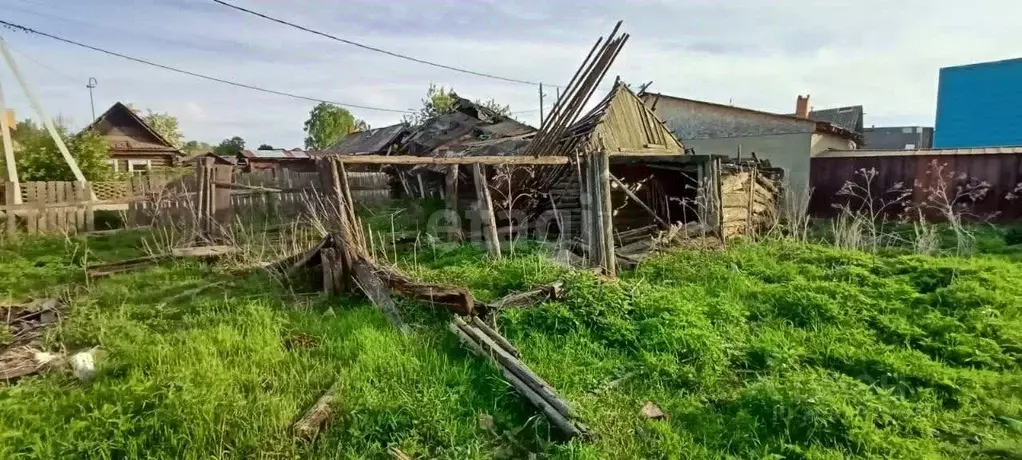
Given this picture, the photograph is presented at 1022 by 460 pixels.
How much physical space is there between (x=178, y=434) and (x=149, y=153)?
30.0 meters

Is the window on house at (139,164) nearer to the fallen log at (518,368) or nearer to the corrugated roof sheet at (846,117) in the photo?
the fallen log at (518,368)

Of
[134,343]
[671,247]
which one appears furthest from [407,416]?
[671,247]

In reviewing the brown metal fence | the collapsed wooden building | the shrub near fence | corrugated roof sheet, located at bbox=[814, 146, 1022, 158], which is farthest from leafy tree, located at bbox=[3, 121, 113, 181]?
corrugated roof sheet, located at bbox=[814, 146, 1022, 158]

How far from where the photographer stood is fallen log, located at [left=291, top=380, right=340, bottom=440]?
3047 millimetres

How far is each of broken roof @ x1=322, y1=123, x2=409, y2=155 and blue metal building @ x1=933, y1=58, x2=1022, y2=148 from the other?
1737 centimetres

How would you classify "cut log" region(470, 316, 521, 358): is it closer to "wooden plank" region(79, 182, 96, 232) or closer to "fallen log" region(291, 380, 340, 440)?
"fallen log" region(291, 380, 340, 440)

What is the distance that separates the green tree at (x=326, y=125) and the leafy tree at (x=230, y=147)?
234 inches

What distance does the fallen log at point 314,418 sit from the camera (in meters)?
3.05

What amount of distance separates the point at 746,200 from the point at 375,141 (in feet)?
46.8

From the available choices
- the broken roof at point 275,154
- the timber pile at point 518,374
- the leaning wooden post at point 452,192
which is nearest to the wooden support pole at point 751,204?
the leaning wooden post at point 452,192

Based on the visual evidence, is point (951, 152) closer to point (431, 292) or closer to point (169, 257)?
point (431, 292)

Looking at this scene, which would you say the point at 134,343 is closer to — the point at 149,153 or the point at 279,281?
the point at 279,281

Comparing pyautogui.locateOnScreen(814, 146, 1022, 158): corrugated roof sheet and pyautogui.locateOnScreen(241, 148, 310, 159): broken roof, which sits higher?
pyautogui.locateOnScreen(241, 148, 310, 159): broken roof

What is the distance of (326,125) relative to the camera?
47469 millimetres
